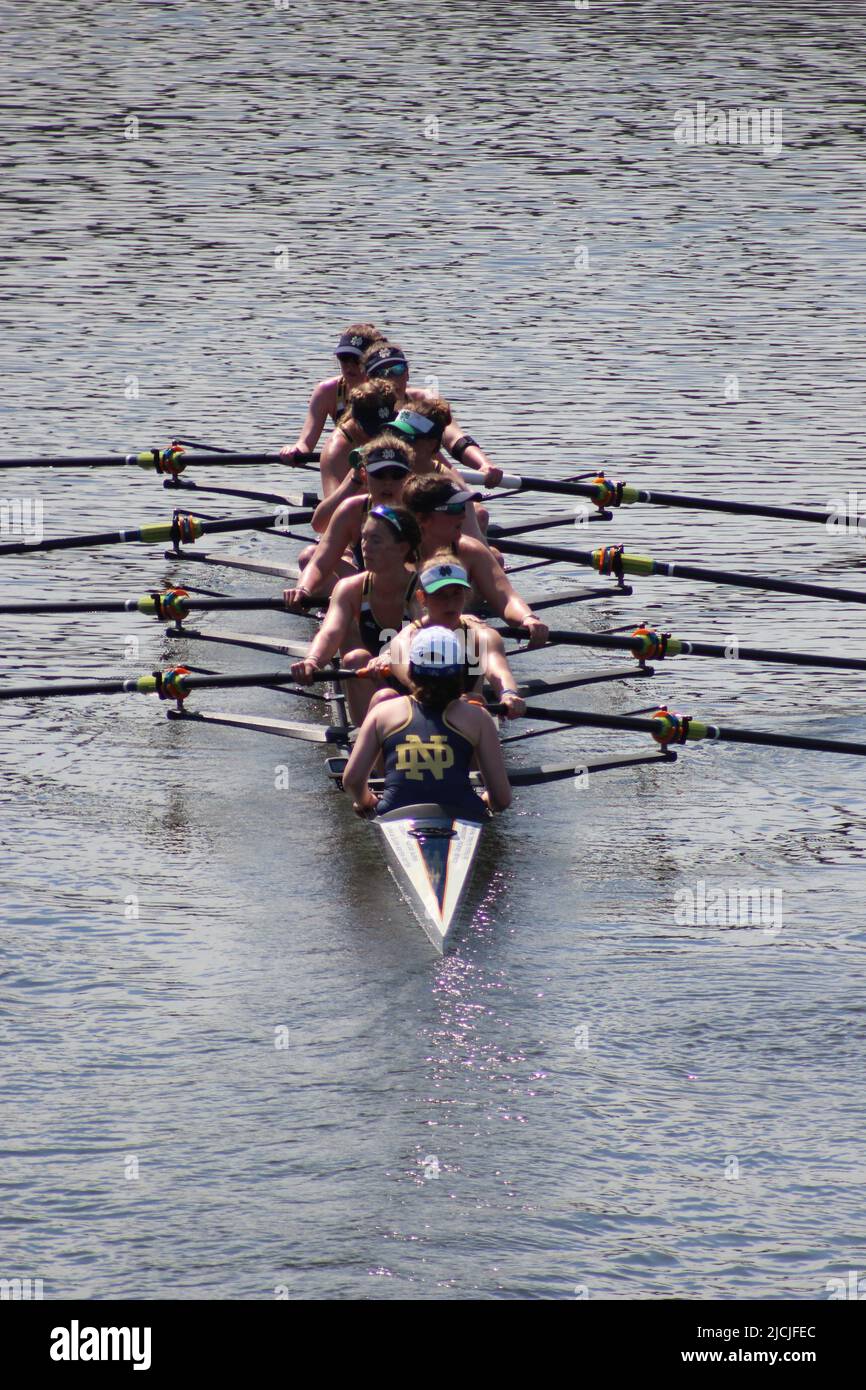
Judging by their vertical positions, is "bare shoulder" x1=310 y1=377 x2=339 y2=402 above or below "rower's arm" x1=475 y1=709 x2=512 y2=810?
above

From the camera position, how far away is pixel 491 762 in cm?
1297

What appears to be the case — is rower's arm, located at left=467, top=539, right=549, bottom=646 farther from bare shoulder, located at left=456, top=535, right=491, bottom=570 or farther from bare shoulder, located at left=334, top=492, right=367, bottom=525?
bare shoulder, located at left=334, top=492, right=367, bottom=525

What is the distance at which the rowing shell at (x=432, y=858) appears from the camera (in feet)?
40.2

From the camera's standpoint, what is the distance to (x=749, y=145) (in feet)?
144

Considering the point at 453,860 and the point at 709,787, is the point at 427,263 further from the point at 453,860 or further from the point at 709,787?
the point at 453,860

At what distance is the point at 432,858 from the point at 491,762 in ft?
2.80

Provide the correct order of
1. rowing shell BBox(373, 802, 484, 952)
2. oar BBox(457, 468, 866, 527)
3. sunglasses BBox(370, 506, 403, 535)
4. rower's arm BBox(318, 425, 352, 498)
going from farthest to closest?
1. oar BBox(457, 468, 866, 527)
2. rower's arm BBox(318, 425, 352, 498)
3. sunglasses BBox(370, 506, 403, 535)
4. rowing shell BBox(373, 802, 484, 952)

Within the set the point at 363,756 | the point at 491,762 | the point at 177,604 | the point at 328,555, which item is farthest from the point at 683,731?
the point at 177,604

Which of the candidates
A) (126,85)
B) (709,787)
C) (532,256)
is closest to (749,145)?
(532,256)

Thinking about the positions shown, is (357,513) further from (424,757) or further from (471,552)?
(424,757)

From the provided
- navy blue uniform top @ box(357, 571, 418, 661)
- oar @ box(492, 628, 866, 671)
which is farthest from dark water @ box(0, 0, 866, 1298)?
navy blue uniform top @ box(357, 571, 418, 661)

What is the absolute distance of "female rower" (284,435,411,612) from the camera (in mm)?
14586

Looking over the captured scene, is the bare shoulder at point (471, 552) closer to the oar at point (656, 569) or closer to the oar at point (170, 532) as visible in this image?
the oar at point (656, 569)
